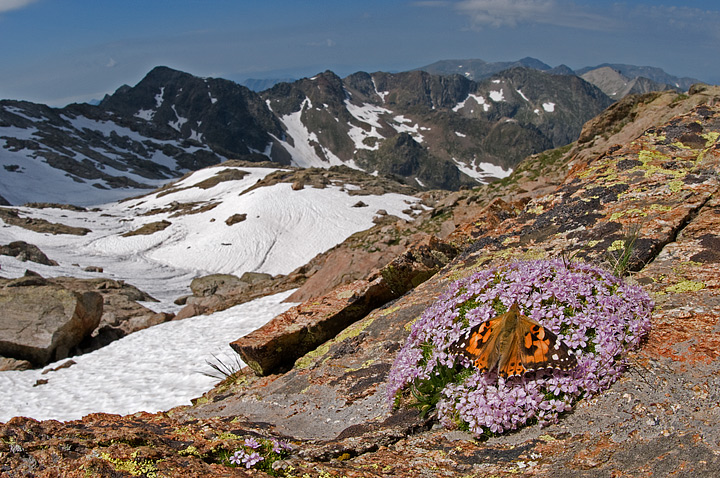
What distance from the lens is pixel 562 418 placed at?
13.0ft

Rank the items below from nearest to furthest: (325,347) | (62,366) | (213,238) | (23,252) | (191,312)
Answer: (325,347) < (62,366) < (191,312) < (23,252) < (213,238)

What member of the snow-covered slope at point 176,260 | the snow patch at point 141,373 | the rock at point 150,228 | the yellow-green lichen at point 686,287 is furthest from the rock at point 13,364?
the rock at point 150,228

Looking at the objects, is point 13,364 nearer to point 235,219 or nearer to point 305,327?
point 305,327

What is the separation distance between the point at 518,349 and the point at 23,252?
4431 cm

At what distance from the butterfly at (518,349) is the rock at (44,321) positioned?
18.6 metres

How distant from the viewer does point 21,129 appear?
168875 millimetres

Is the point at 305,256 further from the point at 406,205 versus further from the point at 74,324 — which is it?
the point at 74,324

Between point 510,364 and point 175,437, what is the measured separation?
122 inches

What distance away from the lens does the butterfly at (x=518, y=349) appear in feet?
13.4

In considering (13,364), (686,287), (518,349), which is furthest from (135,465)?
(13,364)

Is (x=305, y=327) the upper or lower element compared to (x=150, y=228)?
upper

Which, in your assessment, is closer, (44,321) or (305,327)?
(305,327)

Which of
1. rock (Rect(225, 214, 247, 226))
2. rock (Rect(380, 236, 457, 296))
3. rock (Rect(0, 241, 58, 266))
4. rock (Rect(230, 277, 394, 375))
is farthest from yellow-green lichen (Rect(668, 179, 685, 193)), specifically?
rock (Rect(225, 214, 247, 226))

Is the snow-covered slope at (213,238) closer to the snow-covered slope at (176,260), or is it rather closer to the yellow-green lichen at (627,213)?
the snow-covered slope at (176,260)
